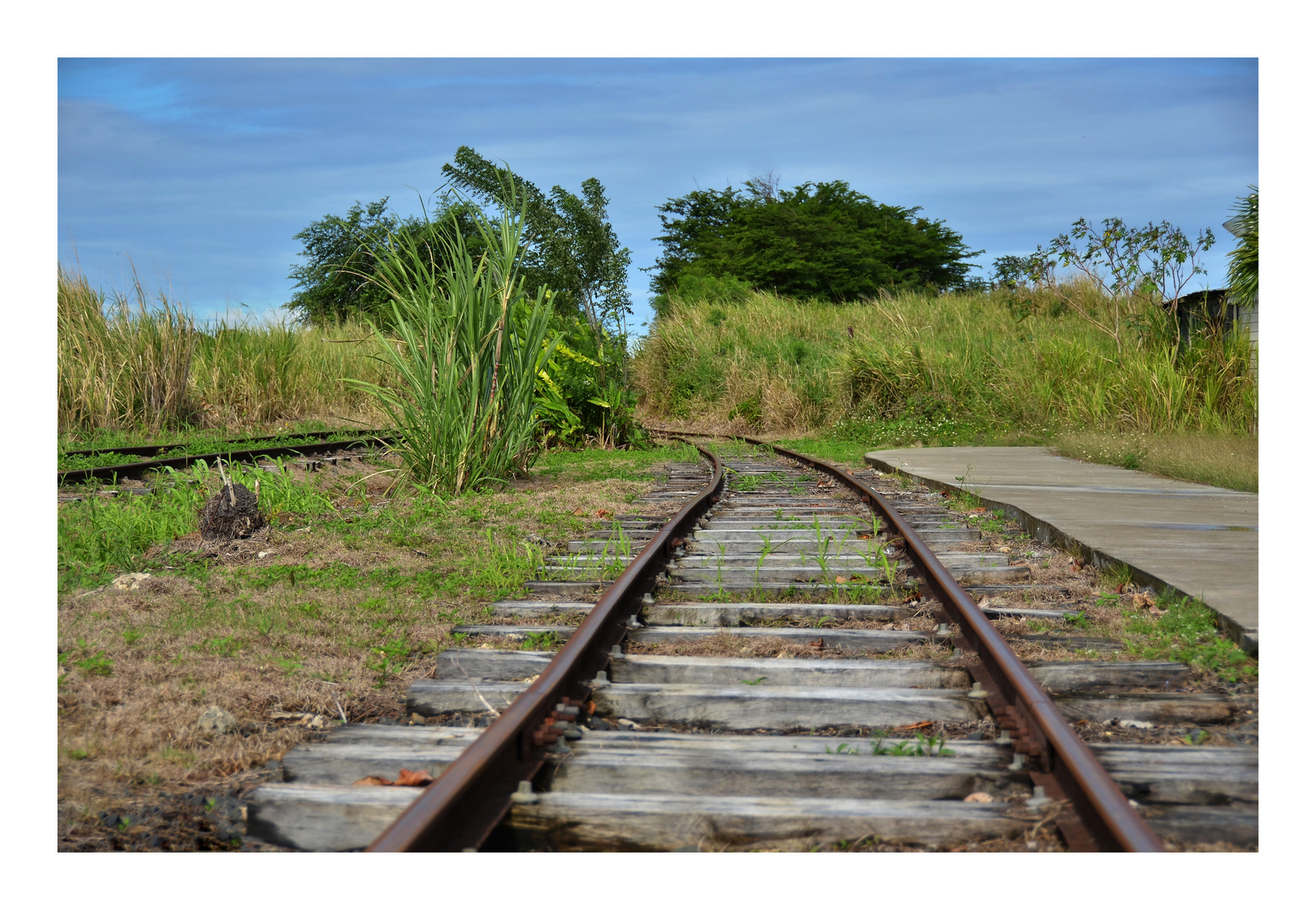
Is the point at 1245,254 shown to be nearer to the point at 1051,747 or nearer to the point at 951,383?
the point at 951,383

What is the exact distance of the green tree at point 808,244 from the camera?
43.3 meters

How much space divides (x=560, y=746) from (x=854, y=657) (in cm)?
131

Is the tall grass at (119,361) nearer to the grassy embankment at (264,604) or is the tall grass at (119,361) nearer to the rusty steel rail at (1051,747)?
the grassy embankment at (264,604)

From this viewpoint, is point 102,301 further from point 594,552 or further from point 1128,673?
point 1128,673

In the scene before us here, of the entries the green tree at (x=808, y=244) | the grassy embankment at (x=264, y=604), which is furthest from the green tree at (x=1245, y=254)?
the green tree at (x=808, y=244)

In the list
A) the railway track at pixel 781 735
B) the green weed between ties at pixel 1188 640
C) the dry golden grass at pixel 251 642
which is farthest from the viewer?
the green weed between ties at pixel 1188 640

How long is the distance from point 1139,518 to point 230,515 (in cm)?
547

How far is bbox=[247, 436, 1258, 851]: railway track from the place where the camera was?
210 centimetres

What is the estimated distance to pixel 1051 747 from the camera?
2.32m

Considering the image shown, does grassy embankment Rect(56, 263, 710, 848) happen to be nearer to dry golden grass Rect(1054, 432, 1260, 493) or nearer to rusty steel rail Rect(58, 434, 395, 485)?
rusty steel rail Rect(58, 434, 395, 485)

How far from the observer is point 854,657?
3379 millimetres

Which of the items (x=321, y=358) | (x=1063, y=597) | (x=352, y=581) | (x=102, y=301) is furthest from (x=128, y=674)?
(x=321, y=358)

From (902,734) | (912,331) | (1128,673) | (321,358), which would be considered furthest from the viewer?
(912,331)

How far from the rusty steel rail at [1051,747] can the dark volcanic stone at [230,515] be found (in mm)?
3949
